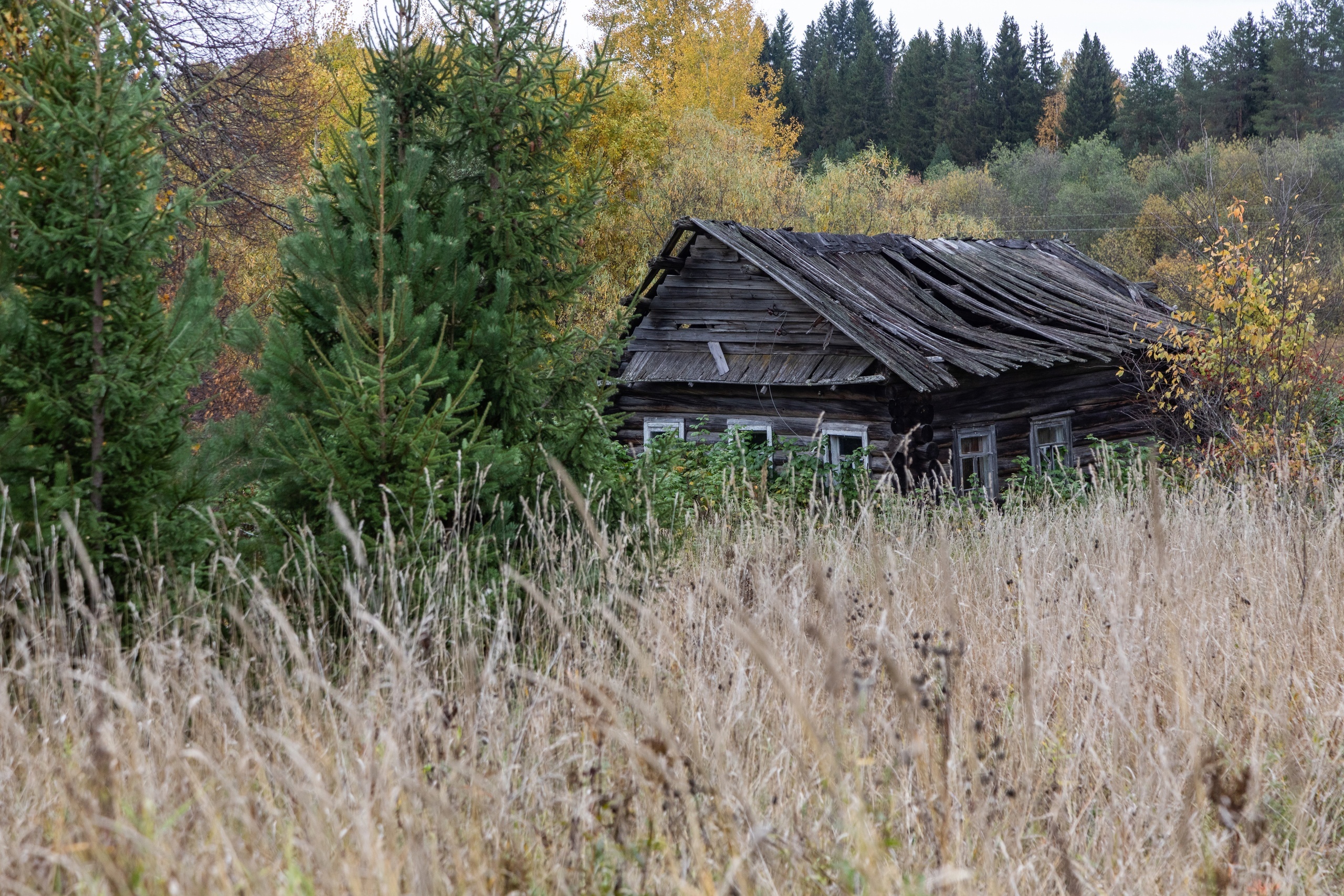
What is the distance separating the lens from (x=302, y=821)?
7.50 ft

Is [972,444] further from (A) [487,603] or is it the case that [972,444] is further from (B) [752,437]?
(A) [487,603]

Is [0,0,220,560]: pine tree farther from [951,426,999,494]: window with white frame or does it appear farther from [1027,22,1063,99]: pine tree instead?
[1027,22,1063,99]: pine tree

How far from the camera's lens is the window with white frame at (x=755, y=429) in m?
13.6

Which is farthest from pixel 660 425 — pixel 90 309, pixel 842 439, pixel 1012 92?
pixel 1012 92

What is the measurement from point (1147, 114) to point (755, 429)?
43.6 m

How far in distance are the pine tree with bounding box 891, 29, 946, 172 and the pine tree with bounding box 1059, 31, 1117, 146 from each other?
21.8ft

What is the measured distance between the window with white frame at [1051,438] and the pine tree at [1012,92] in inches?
1635

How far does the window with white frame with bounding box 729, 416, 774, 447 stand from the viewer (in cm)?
1359

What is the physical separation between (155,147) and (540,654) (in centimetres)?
284

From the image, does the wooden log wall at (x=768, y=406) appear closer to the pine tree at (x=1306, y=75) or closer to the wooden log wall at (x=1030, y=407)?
the wooden log wall at (x=1030, y=407)

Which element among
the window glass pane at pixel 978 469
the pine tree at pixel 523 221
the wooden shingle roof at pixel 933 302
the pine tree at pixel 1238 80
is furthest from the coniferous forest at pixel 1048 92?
the pine tree at pixel 523 221

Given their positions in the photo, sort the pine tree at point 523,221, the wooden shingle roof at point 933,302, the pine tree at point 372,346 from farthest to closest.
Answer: the wooden shingle roof at point 933,302, the pine tree at point 523,221, the pine tree at point 372,346

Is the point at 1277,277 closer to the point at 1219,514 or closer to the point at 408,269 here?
the point at 1219,514

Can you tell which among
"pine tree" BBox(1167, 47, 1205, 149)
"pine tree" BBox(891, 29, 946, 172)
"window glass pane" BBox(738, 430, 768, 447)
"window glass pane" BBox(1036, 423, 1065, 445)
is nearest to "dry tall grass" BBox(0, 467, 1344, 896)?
"window glass pane" BBox(738, 430, 768, 447)
